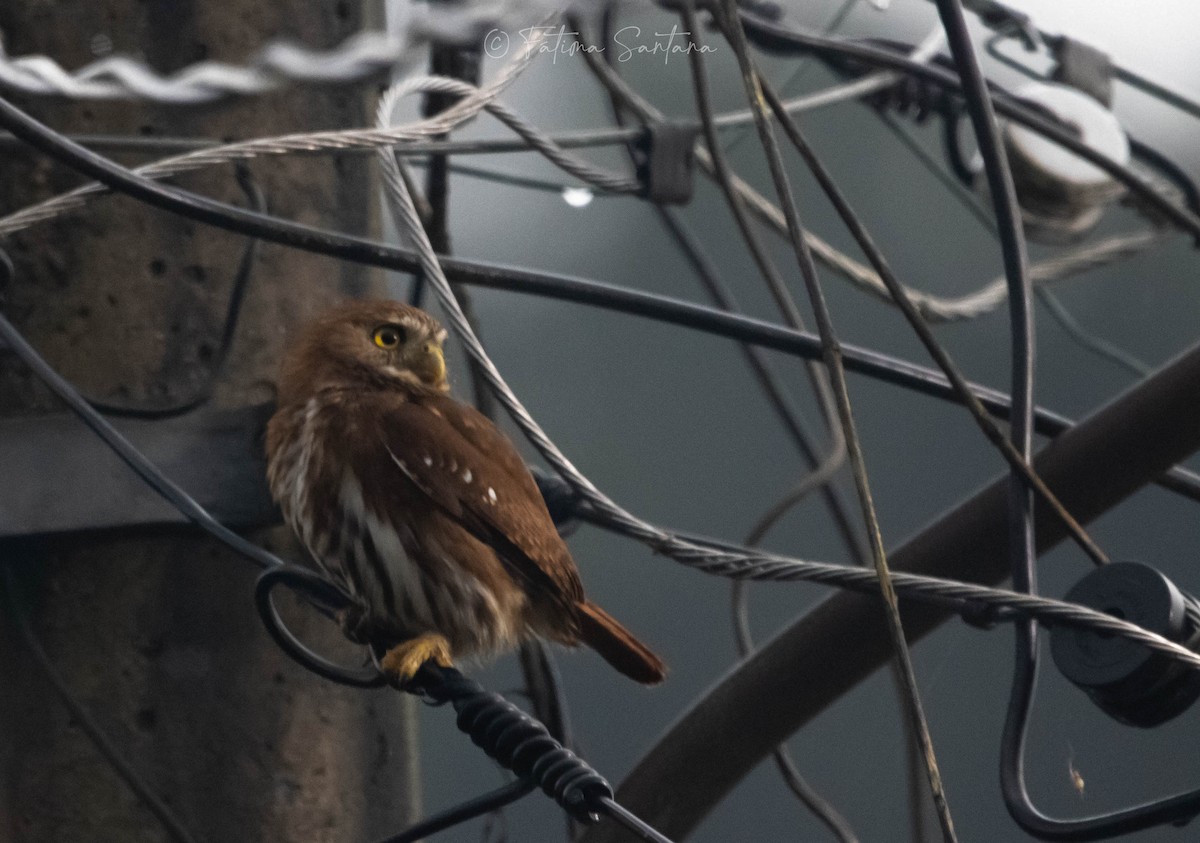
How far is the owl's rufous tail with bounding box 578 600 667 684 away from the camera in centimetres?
193

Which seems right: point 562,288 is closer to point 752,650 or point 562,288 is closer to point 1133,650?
point 1133,650

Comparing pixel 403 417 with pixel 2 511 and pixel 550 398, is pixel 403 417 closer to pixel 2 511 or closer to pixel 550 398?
pixel 2 511

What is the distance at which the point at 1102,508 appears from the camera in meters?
1.68

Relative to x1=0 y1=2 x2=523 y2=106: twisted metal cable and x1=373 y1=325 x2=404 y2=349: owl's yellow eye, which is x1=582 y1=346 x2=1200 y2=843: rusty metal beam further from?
x1=0 y1=2 x2=523 y2=106: twisted metal cable

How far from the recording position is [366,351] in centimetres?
208

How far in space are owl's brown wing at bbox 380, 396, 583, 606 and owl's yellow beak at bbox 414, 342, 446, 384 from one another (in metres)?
0.13

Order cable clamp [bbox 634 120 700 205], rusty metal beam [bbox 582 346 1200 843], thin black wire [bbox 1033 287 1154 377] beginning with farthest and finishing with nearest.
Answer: thin black wire [bbox 1033 287 1154 377] < cable clamp [bbox 634 120 700 205] < rusty metal beam [bbox 582 346 1200 843]

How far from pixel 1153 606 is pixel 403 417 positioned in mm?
923

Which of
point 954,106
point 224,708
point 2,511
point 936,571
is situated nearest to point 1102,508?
point 936,571

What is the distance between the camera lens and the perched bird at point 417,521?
1.90 metres

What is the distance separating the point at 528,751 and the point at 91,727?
0.72 m

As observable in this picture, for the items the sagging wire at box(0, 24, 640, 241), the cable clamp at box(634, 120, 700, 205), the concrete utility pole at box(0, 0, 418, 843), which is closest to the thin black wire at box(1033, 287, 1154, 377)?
the cable clamp at box(634, 120, 700, 205)

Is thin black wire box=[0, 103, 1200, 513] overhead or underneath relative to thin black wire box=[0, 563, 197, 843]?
overhead

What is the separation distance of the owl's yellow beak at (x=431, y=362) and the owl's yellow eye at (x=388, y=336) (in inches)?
1.5
